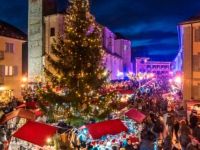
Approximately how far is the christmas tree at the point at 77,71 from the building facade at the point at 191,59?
13.2m

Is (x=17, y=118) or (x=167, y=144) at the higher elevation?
(x=17, y=118)

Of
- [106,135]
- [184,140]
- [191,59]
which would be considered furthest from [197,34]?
[106,135]

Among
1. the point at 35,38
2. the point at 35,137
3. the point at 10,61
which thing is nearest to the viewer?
the point at 35,137

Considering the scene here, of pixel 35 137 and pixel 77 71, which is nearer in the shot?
pixel 35 137

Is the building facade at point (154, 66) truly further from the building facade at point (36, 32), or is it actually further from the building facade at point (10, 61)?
the building facade at point (10, 61)

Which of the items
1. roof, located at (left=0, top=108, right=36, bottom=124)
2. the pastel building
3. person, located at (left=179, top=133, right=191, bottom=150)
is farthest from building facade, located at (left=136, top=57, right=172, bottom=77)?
person, located at (left=179, top=133, right=191, bottom=150)

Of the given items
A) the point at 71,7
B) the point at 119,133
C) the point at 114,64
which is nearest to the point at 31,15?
the point at 114,64

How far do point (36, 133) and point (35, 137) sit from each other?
26 cm

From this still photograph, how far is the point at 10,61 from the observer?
38.2 m

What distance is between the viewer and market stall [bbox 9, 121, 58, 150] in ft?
48.8

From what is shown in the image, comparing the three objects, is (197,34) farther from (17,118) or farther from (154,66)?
(154,66)

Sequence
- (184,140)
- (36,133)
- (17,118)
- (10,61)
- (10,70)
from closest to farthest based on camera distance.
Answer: (36,133) → (184,140) → (17,118) → (10,61) → (10,70)

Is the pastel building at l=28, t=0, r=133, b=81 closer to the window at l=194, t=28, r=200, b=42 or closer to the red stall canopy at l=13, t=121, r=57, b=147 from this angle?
the window at l=194, t=28, r=200, b=42

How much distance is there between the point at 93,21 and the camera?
20.1 m
